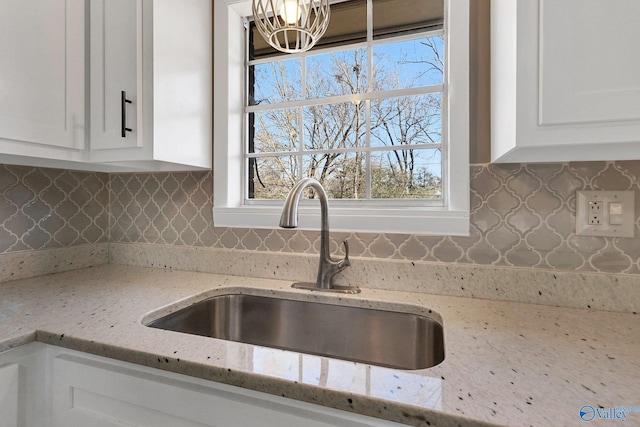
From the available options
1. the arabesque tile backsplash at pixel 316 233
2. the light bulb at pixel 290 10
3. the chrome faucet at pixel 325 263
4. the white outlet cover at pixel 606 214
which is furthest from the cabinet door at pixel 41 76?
the white outlet cover at pixel 606 214

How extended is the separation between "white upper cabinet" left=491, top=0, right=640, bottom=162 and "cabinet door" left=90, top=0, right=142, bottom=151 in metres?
1.18

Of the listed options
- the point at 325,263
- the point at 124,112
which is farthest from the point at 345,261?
the point at 124,112

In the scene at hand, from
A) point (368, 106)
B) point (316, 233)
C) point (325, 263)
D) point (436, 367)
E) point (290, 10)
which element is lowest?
point (436, 367)

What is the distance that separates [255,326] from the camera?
120 centimetres

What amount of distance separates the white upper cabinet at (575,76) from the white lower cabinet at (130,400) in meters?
0.73

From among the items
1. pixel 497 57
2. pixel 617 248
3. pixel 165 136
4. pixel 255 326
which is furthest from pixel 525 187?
pixel 165 136

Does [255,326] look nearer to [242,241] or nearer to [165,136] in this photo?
[242,241]

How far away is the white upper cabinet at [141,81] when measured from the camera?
113 cm

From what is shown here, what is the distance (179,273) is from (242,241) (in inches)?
12.8

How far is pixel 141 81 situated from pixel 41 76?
1.04ft

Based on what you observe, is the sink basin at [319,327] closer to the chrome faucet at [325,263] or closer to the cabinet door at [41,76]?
the chrome faucet at [325,263]

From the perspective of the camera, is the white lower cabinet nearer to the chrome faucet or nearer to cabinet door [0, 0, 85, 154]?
the chrome faucet

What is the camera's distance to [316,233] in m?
1.31

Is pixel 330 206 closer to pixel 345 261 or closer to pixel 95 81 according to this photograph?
pixel 345 261
